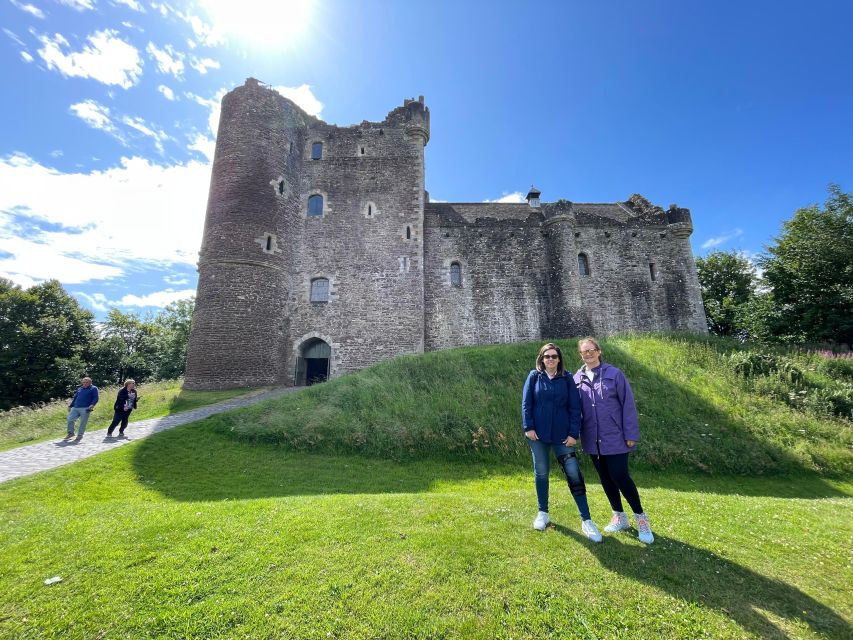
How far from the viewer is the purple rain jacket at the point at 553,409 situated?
14.8 ft

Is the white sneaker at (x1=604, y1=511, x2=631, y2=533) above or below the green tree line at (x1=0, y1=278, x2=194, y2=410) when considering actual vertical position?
below

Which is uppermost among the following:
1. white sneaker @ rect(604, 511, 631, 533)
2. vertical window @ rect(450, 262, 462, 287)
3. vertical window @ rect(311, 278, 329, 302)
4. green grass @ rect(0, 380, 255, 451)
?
vertical window @ rect(450, 262, 462, 287)

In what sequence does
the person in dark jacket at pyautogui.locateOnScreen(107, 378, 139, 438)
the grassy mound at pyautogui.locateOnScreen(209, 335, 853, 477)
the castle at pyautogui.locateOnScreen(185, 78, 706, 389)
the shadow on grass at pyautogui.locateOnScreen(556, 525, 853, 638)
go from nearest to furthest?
1. the shadow on grass at pyautogui.locateOnScreen(556, 525, 853, 638)
2. the grassy mound at pyautogui.locateOnScreen(209, 335, 853, 477)
3. the person in dark jacket at pyautogui.locateOnScreen(107, 378, 139, 438)
4. the castle at pyautogui.locateOnScreen(185, 78, 706, 389)

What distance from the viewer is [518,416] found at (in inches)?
429

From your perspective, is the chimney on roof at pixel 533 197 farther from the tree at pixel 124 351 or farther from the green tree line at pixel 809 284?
the tree at pixel 124 351

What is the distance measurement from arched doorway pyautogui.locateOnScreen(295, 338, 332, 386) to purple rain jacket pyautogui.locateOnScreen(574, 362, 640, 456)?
16.5m

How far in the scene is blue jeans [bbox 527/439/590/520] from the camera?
4.41 meters

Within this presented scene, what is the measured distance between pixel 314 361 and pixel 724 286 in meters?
37.3

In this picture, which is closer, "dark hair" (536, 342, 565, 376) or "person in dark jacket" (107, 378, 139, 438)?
"dark hair" (536, 342, 565, 376)

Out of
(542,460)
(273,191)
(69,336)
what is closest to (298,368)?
(273,191)

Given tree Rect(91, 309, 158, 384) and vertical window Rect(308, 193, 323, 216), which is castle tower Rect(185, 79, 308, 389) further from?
tree Rect(91, 309, 158, 384)

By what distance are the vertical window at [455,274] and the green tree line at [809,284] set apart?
19281mm

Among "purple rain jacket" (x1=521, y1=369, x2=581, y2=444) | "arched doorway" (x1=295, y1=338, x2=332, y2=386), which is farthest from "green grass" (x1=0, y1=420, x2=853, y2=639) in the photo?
"arched doorway" (x1=295, y1=338, x2=332, y2=386)

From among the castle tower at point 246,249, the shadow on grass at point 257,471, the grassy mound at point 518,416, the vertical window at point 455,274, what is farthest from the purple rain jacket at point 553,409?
the vertical window at point 455,274
